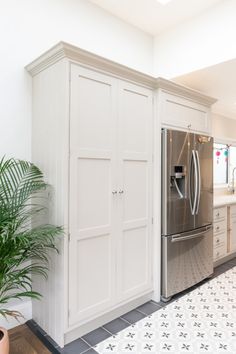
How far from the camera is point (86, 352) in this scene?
1878 millimetres

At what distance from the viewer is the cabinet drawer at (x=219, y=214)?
343 cm

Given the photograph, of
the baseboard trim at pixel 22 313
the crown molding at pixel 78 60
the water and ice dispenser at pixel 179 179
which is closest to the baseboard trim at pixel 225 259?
the water and ice dispenser at pixel 179 179

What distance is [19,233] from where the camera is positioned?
6.20ft

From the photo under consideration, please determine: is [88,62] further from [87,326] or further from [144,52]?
[87,326]

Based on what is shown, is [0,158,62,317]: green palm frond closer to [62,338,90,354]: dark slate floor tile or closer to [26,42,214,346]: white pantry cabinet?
[26,42,214,346]: white pantry cabinet

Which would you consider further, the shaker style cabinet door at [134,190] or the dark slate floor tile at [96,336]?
the shaker style cabinet door at [134,190]

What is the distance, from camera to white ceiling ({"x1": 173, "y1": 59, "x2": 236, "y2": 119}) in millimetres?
2706

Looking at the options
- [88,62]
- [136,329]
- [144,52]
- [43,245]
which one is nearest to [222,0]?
[144,52]

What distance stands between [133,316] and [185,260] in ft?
2.69

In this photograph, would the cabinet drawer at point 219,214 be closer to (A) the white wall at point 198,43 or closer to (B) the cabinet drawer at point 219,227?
(B) the cabinet drawer at point 219,227

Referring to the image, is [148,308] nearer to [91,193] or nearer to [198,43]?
[91,193]

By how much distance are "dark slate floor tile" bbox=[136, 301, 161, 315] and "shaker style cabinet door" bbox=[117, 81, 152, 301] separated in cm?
16

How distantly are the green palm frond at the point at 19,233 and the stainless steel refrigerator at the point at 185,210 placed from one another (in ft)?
4.03

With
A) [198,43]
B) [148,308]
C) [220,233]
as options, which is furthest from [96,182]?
[220,233]
